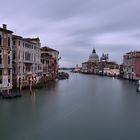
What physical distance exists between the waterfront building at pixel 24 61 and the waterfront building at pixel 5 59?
4000 millimetres

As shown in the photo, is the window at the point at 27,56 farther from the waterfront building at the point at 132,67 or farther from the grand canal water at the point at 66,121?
the waterfront building at the point at 132,67

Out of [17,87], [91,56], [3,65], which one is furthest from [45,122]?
[91,56]

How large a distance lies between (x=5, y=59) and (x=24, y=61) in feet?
26.0

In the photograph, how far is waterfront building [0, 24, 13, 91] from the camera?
28642mm

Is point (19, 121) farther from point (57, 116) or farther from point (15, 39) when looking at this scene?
A: point (15, 39)

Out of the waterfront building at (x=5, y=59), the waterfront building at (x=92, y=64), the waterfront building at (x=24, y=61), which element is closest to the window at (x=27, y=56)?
the waterfront building at (x=24, y=61)

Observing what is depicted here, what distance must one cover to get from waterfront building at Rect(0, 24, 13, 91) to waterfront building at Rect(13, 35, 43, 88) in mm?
4000

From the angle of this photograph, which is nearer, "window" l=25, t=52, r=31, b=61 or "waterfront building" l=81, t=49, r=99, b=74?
"window" l=25, t=52, r=31, b=61

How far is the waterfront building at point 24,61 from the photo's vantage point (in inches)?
1368

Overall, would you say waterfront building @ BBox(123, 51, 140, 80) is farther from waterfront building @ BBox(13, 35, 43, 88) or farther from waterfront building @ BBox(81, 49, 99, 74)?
waterfront building @ BBox(81, 49, 99, 74)

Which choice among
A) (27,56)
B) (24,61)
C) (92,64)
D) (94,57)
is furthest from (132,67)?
(94,57)

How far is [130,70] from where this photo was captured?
67562mm

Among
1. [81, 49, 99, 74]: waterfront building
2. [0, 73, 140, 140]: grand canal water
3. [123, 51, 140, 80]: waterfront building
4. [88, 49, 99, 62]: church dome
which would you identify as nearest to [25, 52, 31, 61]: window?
[0, 73, 140, 140]: grand canal water

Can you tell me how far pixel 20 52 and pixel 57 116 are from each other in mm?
18154
